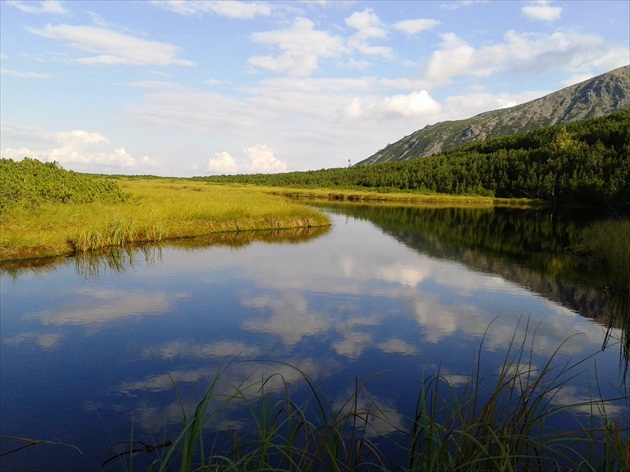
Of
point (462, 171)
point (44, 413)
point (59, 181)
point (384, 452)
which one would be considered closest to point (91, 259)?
point (59, 181)

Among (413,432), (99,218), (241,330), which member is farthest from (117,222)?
(413,432)

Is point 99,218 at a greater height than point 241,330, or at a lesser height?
greater

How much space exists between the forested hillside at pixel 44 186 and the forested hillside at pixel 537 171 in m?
72.0

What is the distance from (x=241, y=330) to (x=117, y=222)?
1515cm

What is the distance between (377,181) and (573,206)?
61.2 meters

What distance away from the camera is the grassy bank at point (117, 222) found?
2072cm

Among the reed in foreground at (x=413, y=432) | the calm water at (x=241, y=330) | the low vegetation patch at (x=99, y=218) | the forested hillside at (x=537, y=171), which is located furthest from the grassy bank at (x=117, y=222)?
the forested hillside at (x=537, y=171)

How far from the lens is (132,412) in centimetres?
765

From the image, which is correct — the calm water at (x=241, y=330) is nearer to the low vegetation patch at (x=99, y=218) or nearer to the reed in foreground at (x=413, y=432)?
the reed in foreground at (x=413, y=432)

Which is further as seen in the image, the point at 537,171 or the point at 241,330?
the point at 537,171

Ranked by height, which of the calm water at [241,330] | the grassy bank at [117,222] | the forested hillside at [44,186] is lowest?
the calm water at [241,330]

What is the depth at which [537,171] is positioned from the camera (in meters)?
101

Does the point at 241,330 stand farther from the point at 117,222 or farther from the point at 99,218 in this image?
the point at 99,218

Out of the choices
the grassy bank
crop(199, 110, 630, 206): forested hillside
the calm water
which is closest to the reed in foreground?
the calm water
